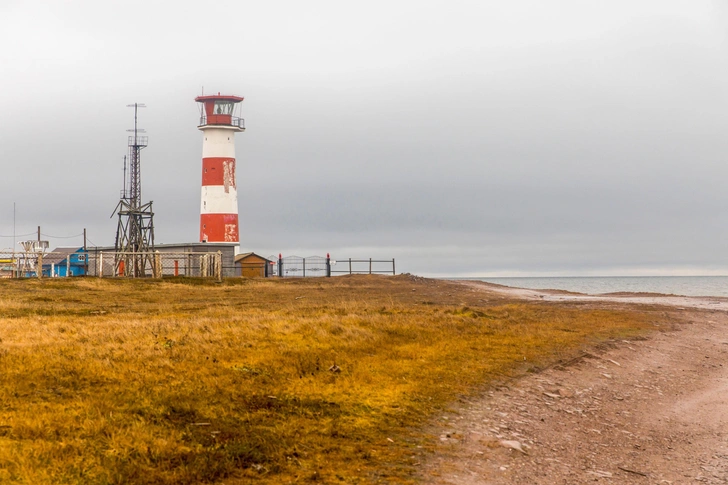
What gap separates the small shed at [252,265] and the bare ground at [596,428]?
150 feet

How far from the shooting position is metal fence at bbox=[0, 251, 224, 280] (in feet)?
162

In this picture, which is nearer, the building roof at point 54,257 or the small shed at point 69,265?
the small shed at point 69,265

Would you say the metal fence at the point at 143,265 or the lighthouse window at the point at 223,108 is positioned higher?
the lighthouse window at the point at 223,108

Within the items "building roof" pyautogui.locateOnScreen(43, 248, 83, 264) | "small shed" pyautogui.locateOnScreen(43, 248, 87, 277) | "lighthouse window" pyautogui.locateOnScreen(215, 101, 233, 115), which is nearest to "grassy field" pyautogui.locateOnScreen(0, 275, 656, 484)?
"lighthouse window" pyautogui.locateOnScreen(215, 101, 233, 115)

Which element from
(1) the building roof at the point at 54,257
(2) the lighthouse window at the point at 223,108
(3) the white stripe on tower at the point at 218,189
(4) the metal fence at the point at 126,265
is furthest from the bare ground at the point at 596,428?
(1) the building roof at the point at 54,257

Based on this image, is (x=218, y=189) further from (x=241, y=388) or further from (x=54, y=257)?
(x=241, y=388)

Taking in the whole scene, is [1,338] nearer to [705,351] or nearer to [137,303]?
[137,303]

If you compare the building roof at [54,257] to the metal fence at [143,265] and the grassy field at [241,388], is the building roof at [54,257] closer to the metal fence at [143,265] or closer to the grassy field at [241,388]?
the metal fence at [143,265]

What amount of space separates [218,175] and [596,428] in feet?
167

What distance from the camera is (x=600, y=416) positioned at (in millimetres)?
12930

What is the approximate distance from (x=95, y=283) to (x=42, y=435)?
30.4 meters

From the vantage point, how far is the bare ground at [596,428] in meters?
9.70

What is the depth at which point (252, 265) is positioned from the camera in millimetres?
62656

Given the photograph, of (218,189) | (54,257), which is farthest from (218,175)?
(54,257)
